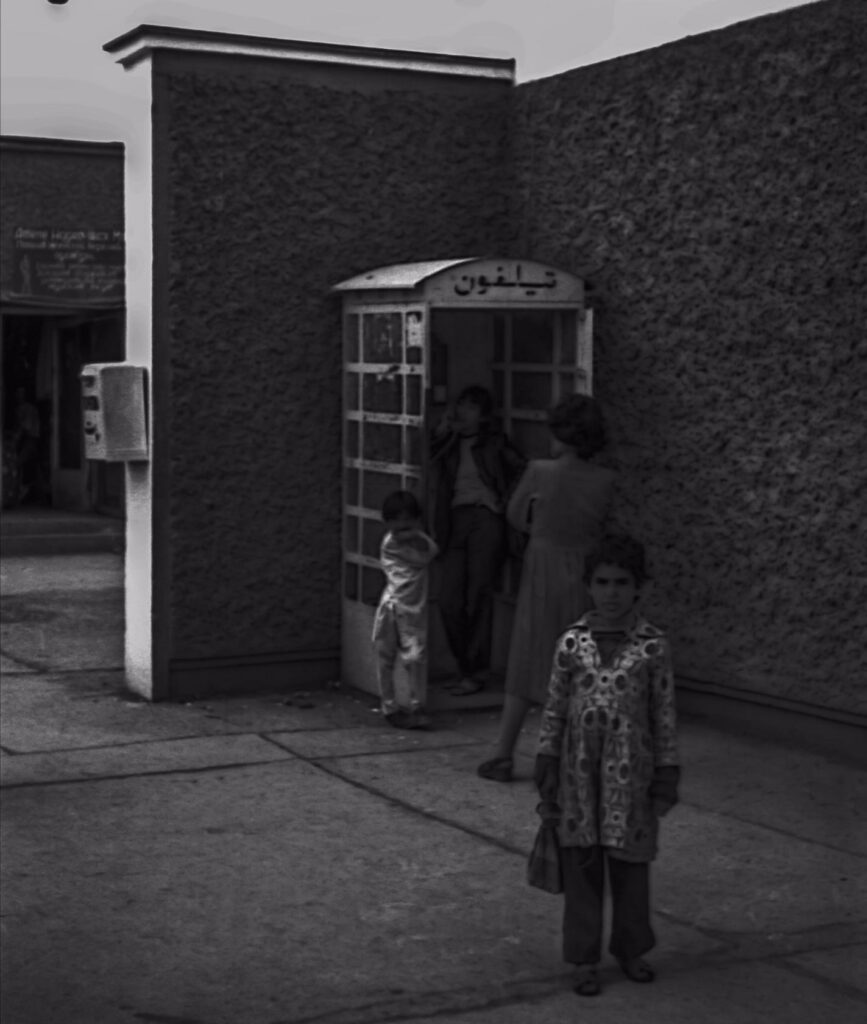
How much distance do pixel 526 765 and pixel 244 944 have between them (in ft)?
9.57

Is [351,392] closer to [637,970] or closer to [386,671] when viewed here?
[386,671]

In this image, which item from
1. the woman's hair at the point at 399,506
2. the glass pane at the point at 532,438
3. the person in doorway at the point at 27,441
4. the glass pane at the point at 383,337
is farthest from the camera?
the person in doorway at the point at 27,441

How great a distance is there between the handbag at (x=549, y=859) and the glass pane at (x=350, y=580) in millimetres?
4899

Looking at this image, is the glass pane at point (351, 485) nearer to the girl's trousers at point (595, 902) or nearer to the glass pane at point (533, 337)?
the glass pane at point (533, 337)

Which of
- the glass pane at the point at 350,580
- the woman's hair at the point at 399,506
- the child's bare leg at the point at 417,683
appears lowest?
the child's bare leg at the point at 417,683

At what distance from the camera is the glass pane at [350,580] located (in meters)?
10.2

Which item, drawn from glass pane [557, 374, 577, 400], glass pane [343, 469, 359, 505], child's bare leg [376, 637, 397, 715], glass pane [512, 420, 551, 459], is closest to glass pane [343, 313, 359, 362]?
glass pane [343, 469, 359, 505]

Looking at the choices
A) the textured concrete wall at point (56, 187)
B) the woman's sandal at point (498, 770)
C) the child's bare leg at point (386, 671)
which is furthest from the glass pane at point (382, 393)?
the textured concrete wall at point (56, 187)

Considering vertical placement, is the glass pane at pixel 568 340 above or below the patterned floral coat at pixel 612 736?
above

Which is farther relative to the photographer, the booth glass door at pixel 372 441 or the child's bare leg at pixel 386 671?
the booth glass door at pixel 372 441

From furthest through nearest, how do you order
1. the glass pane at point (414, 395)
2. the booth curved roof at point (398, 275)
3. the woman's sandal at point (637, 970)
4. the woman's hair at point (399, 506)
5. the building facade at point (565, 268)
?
the glass pane at point (414, 395)
the booth curved roof at point (398, 275)
the woman's hair at point (399, 506)
the building facade at point (565, 268)
the woman's sandal at point (637, 970)

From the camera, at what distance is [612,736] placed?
527cm

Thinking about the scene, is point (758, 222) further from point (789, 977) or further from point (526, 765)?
point (789, 977)

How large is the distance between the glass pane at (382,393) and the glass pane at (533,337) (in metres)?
0.91
